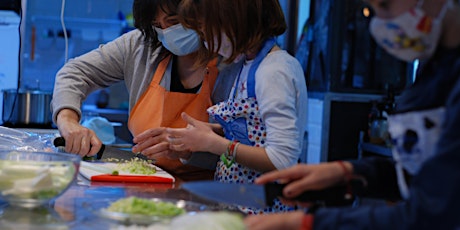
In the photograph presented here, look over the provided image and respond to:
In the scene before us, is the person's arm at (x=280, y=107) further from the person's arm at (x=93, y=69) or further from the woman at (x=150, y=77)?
the person's arm at (x=93, y=69)

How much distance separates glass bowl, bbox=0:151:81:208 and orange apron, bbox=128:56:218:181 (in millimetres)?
852

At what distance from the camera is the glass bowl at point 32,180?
139 cm

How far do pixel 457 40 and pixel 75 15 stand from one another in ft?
17.9

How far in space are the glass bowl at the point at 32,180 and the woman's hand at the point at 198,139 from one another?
0.48m

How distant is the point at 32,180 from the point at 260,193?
1.73 ft

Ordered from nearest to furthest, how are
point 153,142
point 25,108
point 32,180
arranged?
point 32,180, point 153,142, point 25,108

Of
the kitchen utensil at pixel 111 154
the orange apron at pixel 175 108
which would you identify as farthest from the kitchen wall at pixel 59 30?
the orange apron at pixel 175 108

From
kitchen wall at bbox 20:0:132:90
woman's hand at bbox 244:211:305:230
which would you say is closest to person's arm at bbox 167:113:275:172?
woman's hand at bbox 244:211:305:230

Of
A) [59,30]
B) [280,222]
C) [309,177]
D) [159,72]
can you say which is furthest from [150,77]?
[59,30]

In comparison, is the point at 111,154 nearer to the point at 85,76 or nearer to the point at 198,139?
the point at 85,76

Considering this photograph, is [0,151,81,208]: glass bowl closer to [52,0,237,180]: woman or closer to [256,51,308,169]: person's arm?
[256,51,308,169]: person's arm

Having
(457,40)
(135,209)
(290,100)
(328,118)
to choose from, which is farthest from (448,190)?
(328,118)

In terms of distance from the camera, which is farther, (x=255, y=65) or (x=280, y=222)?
(x=255, y=65)

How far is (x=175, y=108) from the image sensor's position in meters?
2.33
